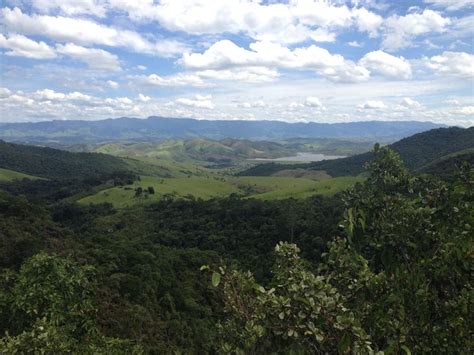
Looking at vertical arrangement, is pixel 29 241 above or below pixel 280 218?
above

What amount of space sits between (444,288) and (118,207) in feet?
665

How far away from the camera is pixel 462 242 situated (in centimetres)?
751

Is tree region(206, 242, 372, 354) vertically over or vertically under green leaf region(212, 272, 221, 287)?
under

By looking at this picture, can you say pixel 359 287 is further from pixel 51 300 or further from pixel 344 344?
pixel 51 300

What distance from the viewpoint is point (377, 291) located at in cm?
815

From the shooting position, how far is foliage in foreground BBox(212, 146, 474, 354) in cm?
680

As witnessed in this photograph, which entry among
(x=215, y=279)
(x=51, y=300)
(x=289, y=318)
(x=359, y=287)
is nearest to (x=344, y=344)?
(x=289, y=318)

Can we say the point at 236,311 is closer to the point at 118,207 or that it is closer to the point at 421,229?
the point at 421,229

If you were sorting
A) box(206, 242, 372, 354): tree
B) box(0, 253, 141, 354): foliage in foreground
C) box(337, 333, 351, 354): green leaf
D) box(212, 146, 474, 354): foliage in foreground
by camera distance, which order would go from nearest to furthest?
box(337, 333, 351, 354): green leaf < box(206, 242, 372, 354): tree < box(212, 146, 474, 354): foliage in foreground < box(0, 253, 141, 354): foliage in foreground

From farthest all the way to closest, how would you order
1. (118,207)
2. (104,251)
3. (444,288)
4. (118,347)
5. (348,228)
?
(118,207)
(104,251)
(118,347)
(444,288)
(348,228)

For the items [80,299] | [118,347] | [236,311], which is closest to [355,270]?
[236,311]

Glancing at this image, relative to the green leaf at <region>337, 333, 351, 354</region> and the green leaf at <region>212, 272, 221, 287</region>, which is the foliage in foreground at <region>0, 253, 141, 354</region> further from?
the green leaf at <region>337, 333, 351, 354</region>

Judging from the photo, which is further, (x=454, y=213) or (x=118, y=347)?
(x=118, y=347)

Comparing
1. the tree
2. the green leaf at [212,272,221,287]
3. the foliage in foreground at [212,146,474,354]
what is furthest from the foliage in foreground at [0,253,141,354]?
the green leaf at [212,272,221,287]
